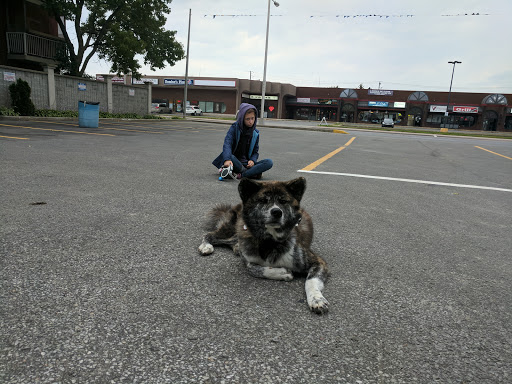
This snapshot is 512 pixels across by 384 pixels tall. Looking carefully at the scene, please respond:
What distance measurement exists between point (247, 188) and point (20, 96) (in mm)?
21329

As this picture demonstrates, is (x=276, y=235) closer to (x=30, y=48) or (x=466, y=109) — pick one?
(x=30, y=48)

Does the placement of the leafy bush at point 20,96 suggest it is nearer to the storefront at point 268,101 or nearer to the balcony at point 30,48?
the balcony at point 30,48

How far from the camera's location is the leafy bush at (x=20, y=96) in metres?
19.5

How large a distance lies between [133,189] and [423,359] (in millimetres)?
4829

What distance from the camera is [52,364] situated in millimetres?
1868

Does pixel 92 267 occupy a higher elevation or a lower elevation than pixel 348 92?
lower

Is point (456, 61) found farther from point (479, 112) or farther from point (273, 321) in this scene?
point (273, 321)

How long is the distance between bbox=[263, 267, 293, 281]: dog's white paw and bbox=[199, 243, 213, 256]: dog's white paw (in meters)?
0.70

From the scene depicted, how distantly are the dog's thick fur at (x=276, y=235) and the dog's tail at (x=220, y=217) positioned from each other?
505 millimetres

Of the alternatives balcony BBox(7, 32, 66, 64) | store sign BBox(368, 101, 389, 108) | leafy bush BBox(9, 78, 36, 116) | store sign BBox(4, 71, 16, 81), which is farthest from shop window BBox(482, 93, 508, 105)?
store sign BBox(4, 71, 16, 81)

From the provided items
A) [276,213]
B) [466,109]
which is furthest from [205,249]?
[466,109]

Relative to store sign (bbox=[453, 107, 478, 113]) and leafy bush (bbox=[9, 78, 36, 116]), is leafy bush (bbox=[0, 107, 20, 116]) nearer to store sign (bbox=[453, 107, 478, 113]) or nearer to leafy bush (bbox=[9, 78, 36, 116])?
leafy bush (bbox=[9, 78, 36, 116])

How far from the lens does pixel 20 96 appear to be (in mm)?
19625

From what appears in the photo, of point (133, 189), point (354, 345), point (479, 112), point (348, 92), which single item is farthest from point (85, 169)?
point (479, 112)
